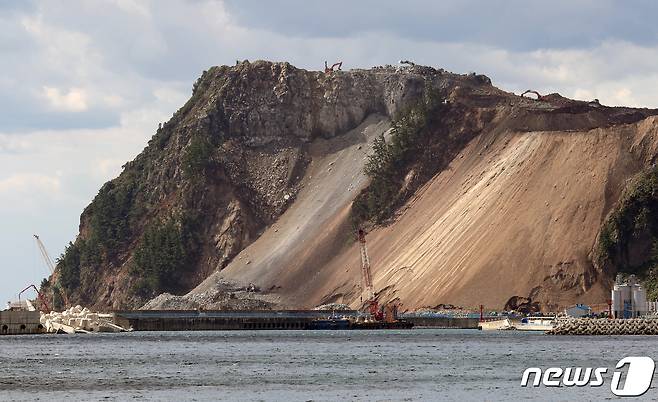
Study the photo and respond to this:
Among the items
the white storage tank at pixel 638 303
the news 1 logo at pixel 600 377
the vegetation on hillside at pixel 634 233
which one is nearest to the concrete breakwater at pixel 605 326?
the white storage tank at pixel 638 303

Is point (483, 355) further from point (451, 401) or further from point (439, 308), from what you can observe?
point (439, 308)

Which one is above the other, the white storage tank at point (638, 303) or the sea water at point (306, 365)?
the white storage tank at point (638, 303)

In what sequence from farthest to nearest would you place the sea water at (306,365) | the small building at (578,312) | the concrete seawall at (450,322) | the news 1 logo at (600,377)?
the concrete seawall at (450,322) < the small building at (578,312) < the sea water at (306,365) < the news 1 logo at (600,377)

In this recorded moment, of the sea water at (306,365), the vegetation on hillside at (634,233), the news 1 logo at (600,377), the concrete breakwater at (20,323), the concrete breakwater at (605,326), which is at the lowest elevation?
the news 1 logo at (600,377)

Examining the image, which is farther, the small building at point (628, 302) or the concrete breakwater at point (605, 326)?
the small building at point (628, 302)

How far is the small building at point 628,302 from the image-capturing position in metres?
171

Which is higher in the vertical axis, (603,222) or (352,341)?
(603,222)

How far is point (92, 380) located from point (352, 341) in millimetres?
56392

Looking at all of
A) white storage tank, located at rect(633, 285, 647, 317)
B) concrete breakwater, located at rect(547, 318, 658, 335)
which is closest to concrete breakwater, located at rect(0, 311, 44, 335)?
concrete breakwater, located at rect(547, 318, 658, 335)

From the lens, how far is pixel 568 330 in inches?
6486

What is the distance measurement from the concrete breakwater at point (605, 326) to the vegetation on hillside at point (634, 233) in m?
29.0

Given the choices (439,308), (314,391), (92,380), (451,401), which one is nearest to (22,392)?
(92,380)

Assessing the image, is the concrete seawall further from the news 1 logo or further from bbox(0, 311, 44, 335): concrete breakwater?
the news 1 logo

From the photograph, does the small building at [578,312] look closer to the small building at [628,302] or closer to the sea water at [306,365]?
the small building at [628,302]
